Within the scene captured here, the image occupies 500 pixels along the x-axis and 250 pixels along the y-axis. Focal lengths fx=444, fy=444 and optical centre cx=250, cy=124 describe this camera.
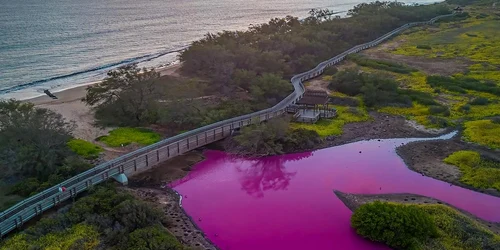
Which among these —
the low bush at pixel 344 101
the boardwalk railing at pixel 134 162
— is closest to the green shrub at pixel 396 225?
the boardwalk railing at pixel 134 162

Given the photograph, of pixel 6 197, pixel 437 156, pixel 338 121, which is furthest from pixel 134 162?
pixel 437 156

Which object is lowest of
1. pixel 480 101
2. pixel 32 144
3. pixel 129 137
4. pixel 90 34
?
pixel 129 137

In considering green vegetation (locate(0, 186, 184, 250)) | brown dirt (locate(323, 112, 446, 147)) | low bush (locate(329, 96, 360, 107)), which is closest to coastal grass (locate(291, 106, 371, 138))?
brown dirt (locate(323, 112, 446, 147))

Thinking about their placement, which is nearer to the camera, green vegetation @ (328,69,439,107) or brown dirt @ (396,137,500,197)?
brown dirt @ (396,137,500,197)

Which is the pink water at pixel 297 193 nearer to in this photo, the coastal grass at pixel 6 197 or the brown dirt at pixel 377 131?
the brown dirt at pixel 377 131

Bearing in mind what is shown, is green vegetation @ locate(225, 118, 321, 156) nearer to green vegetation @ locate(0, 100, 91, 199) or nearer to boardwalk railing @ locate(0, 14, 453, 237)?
boardwalk railing @ locate(0, 14, 453, 237)

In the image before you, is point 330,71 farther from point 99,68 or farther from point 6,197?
point 6,197

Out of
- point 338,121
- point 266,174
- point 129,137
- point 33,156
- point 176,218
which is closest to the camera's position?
point 176,218
